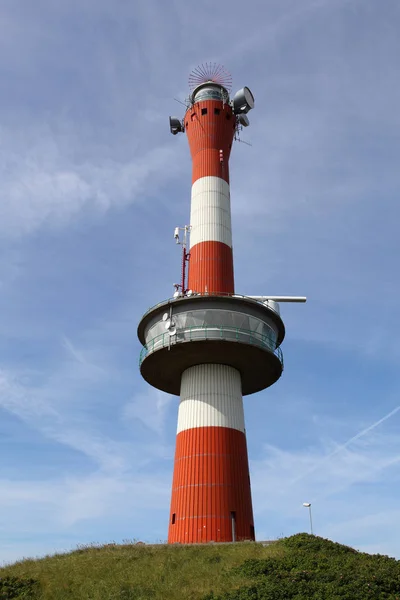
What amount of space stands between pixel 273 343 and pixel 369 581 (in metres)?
16.2

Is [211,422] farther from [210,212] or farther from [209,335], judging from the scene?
[210,212]

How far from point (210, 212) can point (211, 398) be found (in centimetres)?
1251

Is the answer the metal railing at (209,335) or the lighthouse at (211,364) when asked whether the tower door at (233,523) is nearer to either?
the lighthouse at (211,364)

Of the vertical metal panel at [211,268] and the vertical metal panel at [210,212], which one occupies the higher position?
the vertical metal panel at [210,212]

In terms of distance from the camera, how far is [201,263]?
114ft

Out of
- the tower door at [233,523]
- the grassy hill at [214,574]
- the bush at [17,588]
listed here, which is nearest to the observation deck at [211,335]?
the tower door at [233,523]

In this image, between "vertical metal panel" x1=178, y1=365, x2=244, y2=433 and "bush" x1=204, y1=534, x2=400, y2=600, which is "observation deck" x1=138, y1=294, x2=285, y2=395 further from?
"bush" x1=204, y1=534, x2=400, y2=600

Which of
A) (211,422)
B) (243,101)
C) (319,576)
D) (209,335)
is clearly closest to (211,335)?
(209,335)

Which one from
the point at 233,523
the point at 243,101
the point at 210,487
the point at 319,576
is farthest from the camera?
the point at 243,101

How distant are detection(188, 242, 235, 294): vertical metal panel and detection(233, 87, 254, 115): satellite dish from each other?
41.0 ft

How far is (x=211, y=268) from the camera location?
34219mm

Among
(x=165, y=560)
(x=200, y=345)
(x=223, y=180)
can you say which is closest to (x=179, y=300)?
(x=200, y=345)

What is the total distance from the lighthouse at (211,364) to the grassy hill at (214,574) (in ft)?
13.8

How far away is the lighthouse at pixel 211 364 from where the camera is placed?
92.9 ft
